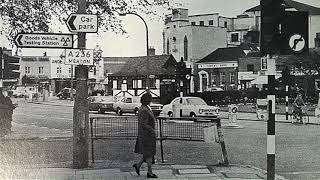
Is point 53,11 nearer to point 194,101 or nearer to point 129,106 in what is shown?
point 129,106

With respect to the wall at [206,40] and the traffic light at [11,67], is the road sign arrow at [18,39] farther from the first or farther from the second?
the wall at [206,40]

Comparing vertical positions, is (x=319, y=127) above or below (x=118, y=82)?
below

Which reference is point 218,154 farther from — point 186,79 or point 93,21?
point 93,21

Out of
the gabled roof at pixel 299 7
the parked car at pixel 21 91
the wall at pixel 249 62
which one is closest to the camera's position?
the gabled roof at pixel 299 7

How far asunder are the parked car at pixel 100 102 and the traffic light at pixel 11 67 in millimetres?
993

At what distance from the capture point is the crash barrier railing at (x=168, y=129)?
24.1 feet

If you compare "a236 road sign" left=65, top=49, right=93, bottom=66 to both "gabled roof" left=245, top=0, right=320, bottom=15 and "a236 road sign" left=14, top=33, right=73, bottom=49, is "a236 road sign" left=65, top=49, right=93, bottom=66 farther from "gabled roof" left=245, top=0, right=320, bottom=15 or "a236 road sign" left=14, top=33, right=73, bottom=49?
"gabled roof" left=245, top=0, right=320, bottom=15

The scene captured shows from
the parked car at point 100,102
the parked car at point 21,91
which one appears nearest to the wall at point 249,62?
the parked car at point 100,102

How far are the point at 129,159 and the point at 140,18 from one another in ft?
6.31

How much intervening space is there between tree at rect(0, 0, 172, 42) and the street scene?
12mm

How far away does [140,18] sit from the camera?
6.79m

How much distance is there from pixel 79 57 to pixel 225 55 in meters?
2.00

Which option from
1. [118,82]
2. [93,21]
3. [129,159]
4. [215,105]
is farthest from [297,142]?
[93,21]

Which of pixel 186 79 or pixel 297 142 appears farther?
pixel 297 142
